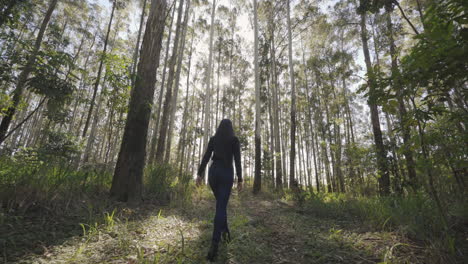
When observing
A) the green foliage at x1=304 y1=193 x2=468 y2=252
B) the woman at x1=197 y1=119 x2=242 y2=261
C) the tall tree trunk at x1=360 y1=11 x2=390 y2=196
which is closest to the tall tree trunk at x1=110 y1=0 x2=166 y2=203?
the woman at x1=197 y1=119 x2=242 y2=261

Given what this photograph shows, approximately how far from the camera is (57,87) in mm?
3617

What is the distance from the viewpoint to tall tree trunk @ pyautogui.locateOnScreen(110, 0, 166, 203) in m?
3.61

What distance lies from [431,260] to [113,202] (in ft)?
14.0

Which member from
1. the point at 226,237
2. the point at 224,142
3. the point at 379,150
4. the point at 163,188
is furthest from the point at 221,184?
the point at 379,150

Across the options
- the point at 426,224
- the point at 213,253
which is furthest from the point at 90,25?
the point at 426,224

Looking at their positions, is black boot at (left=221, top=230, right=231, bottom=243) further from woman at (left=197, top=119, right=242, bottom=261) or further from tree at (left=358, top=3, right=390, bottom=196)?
tree at (left=358, top=3, right=390, bottom=196)

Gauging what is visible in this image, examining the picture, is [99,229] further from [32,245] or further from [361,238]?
[361,238]

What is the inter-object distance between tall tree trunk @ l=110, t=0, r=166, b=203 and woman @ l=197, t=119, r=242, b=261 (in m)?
1.79

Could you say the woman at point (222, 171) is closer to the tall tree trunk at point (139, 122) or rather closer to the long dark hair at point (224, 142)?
the long dark hair at point (224, 142)

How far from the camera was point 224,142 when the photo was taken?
8.50ft

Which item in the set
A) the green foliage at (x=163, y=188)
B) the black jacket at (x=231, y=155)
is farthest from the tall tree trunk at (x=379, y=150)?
the green foliage at (x=163, y=188)

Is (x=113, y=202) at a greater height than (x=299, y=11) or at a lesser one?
lesser

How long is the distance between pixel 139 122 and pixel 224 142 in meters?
2.16

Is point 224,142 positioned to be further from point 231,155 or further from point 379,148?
point 379,148
